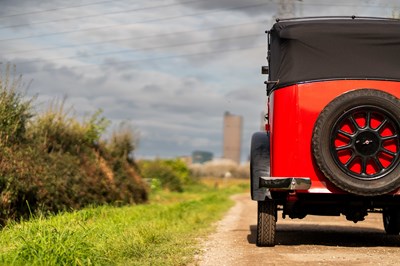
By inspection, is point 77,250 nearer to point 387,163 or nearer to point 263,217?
point 263,217

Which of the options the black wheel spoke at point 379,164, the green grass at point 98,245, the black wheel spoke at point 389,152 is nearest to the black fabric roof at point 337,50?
the black wheel spoke at point 389,152

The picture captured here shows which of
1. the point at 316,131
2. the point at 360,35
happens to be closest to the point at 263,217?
the point at 316,131

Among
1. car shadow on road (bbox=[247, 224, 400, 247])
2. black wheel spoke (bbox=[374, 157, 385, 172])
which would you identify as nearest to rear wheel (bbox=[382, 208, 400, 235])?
car shadow on road (bbox=[247, 224, 400, 247])

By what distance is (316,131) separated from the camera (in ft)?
28.0

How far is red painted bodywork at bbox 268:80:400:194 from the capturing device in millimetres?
8766

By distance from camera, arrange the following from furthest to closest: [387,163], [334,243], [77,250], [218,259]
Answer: [334,243], [387,163], [218,259], [77,250]

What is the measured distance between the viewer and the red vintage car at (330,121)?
8492mm

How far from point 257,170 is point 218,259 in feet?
5.67

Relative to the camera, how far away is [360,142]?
336 inches

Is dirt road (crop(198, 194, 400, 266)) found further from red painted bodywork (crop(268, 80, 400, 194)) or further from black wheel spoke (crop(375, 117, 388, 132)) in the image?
black wheel spoke (crop(375, 117, 388, 132))

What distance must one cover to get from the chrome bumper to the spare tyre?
295 mm

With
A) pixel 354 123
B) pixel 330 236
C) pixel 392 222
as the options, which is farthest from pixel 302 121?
pixel 392 222

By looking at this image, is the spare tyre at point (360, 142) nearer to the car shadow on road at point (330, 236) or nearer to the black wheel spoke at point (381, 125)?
the black wheel spoke at point (381, 125)

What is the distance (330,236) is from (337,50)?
3763 millimetres
